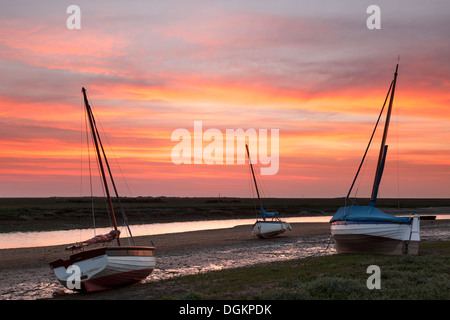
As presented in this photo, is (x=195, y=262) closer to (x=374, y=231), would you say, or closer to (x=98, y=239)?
(x=98, y=239)

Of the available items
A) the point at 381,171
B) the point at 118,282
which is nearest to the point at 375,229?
the point at 381,171

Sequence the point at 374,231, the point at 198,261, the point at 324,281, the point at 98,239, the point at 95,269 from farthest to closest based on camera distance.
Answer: the point at 198,261 → the point at 374,231 → the point at 98,239 → the point at 95,269 → the point at 324,281

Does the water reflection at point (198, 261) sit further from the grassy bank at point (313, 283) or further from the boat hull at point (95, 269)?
the grassy bank at point (313, 283)

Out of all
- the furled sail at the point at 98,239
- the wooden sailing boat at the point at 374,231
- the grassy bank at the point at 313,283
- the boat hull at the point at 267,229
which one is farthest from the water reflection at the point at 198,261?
the wooden sailing boat at the point at 374,231

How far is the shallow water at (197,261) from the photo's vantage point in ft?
70.4

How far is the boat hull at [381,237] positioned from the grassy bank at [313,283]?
7.70 feet

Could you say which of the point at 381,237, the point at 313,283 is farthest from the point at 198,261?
the point at 313,283

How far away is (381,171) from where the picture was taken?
101ft

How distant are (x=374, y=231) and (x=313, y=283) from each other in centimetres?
1211

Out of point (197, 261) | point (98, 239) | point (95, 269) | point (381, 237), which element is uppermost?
point (98, 239)

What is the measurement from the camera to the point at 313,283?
56.5 feet

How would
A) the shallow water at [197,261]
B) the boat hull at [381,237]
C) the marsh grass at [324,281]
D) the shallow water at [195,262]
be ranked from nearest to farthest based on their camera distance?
the marsh grass at [324,281] < the shallow water at [195,262] < the shallow water at [197,261] < the boat hull at [381,237]

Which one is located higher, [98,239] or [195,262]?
[98,239]

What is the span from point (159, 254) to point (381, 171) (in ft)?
53.0
